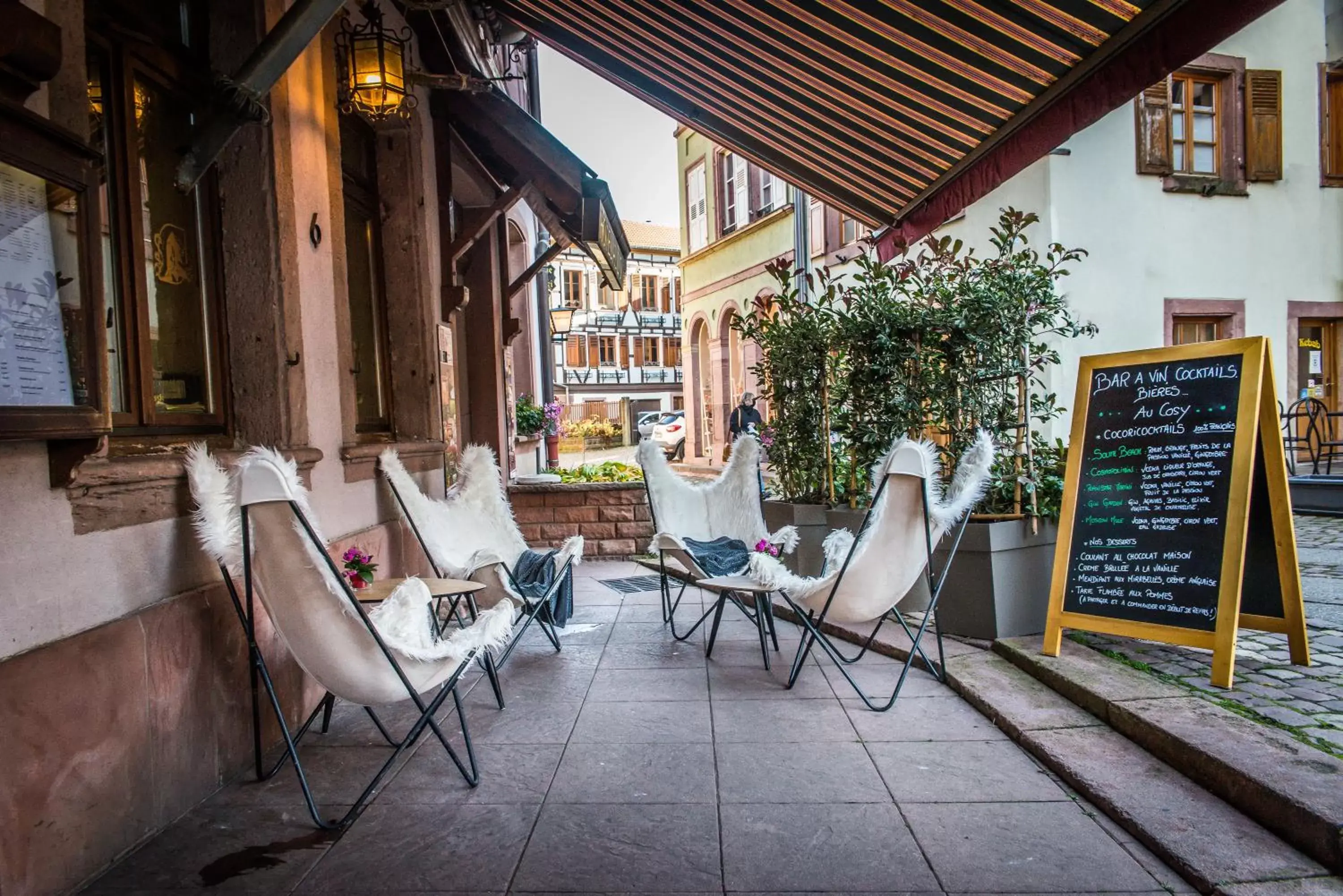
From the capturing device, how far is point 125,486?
7.46 feet

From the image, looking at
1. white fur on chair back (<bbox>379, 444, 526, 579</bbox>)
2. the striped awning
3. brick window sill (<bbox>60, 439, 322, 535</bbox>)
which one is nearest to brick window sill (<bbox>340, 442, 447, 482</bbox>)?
white fur on chair back (<bbox>379, 444, 526, 579</bbox>)

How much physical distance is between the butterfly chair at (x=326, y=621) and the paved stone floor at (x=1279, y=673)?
264cm

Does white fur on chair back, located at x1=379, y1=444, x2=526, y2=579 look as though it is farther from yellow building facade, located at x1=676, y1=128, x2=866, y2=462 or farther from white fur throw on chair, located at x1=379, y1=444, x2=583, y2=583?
yellow building facade, located at x1=676, y1=128, x2=866, y2=462

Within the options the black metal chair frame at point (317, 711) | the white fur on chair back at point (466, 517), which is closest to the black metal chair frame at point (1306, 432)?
the white fur on chair back at point (466, 517)

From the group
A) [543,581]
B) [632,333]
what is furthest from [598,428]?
[543,581]

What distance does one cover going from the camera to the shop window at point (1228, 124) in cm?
987

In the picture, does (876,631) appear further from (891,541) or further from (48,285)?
(48,285)

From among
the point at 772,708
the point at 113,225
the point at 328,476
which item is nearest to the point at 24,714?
the point at 113,225

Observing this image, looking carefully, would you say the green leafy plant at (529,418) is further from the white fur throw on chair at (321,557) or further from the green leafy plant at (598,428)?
the green leafy plant at (598,428)

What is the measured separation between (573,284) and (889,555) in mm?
35728

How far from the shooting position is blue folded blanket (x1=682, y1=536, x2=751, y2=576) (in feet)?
13.4

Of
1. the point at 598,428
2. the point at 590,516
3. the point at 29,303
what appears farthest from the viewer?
the point at 598,428

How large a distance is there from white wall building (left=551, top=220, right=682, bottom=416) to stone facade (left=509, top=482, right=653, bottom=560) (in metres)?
30.5

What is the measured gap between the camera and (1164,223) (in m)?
9.62
